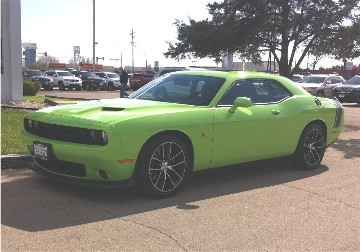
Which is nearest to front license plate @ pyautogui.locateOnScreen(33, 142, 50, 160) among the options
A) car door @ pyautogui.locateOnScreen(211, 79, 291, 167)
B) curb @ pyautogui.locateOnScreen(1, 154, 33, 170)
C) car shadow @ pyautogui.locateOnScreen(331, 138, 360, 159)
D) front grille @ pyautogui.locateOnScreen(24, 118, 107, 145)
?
front grille @ pyautogui.locateOnScreen(24, 118, 107, 145)

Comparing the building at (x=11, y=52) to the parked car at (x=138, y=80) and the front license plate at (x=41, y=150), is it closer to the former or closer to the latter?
the front license plate at (x=41, y=150)

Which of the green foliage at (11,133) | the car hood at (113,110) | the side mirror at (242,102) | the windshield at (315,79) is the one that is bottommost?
the green foliage at (11,133)

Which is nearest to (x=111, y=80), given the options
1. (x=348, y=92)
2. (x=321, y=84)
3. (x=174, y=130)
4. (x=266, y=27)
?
(x=321, y=84)

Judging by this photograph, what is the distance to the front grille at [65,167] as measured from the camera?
16.5 ft

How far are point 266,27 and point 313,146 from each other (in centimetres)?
760

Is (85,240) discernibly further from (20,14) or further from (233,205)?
(20,14)

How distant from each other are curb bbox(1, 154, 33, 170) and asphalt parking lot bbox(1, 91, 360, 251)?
0.44 ft

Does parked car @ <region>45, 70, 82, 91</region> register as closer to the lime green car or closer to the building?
the building

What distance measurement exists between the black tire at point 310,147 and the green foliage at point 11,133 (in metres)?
4.20

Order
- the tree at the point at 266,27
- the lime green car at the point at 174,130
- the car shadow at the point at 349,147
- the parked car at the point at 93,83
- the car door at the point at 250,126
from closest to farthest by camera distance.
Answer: the lime green car at the point at 174,130 → the car door at the point at 250,126 → the car shadow at the point at 349,147 → the tree at the point at 266,27 → the parked car at the point at 93,83

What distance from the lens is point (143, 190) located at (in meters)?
5.18

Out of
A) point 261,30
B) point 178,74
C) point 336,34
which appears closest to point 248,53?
point 261,30

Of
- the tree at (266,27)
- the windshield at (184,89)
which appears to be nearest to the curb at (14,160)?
the windshield at (184,89)

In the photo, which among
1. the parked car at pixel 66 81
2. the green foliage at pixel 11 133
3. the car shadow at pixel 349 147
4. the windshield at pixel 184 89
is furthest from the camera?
the parked car at pixel 66 81
